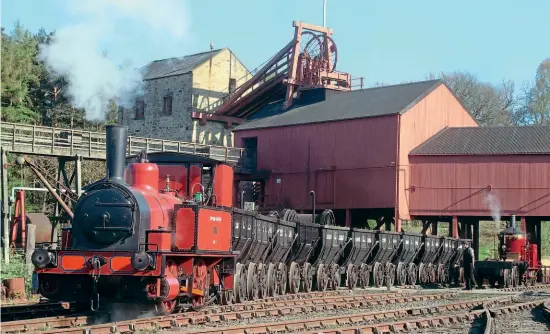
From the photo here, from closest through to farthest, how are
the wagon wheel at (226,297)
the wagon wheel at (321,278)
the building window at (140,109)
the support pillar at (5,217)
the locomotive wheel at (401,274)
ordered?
1. the wagon wheel at (226,297)
2. the support pillar at (5,217)
3. the wagon wheel at (321,278)
4. the locomotive wheel at (401,274)
5. the building window at (140,109)

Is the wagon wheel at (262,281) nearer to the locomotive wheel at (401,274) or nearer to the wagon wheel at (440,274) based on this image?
the locomotive wheel at (401,274)

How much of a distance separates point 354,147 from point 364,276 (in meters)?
14.5

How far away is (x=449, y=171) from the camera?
44.1 metres

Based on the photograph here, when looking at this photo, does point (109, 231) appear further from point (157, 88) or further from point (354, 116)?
point (157, 88)

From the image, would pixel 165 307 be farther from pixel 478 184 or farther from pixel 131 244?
pixel 478 184

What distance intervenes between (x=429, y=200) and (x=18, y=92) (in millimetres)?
24626

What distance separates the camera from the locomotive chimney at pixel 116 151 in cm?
1588

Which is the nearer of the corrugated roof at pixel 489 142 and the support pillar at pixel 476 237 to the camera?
the corrugated roof at pixel 489 142

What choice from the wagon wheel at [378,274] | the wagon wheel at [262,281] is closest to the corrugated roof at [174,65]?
the wagon wheel at [378,274]

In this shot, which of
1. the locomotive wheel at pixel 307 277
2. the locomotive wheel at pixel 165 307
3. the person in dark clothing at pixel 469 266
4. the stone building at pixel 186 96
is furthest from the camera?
the stone building at pixel 186 96

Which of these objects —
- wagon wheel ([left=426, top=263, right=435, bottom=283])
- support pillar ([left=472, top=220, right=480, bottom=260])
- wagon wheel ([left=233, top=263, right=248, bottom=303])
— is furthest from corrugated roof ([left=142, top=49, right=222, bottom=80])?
wagon wheel ([left=233, top=263, right=248, bottom=303])

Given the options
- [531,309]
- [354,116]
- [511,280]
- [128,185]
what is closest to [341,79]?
[354,116]

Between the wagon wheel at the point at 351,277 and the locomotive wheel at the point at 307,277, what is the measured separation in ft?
10.4

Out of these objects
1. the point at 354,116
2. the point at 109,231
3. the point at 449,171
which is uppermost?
the point at 354,116
